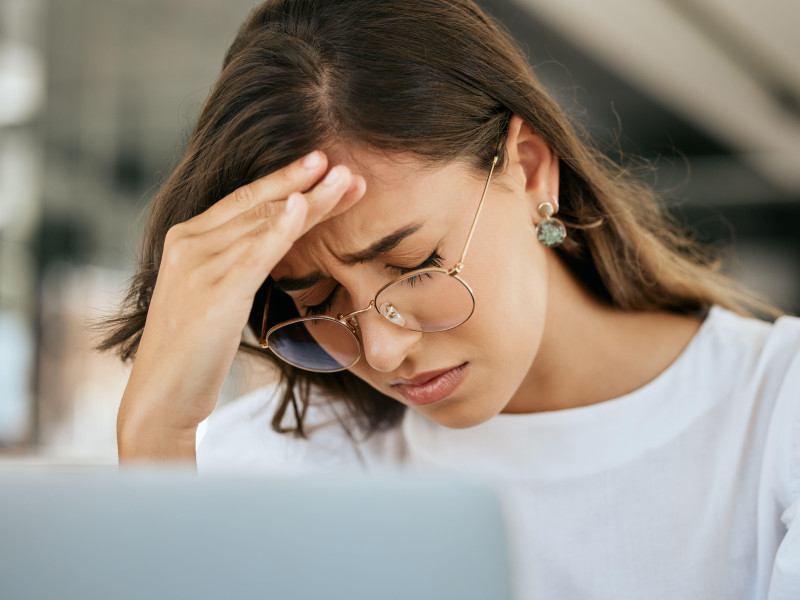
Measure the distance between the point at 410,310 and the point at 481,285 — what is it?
10cm

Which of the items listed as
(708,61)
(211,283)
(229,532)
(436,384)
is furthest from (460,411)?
(708,61)

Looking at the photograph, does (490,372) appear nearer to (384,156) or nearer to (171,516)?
(384,156)

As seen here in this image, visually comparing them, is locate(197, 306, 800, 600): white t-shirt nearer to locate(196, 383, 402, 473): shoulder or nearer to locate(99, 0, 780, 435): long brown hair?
locate(196, 383, 402, 473): shoulder

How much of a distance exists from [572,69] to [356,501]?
604 centimetres

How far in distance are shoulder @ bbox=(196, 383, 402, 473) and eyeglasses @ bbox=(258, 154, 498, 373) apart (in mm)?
347

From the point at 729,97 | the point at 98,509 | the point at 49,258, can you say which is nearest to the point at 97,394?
the point at 49,258

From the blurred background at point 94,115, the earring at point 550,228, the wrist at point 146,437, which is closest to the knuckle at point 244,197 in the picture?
the wrist at point 146,437

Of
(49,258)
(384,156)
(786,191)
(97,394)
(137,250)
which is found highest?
(786,191)

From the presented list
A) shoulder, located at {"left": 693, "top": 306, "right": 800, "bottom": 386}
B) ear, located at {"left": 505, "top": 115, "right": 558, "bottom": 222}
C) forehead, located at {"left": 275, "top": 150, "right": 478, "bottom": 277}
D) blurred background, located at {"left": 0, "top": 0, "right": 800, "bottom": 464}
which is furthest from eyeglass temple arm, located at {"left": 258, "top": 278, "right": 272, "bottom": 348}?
blurred background, located at {"left": 0, "top": 0, "right": 800, "bottom": 464}

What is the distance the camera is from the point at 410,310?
0.96 meters

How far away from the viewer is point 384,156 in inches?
35.8

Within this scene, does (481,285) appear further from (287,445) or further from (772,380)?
(287,445)

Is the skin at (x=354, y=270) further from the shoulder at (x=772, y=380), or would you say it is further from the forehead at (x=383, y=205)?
the shoulder at (x=772, y=380)

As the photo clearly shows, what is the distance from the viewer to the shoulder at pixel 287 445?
1354mm
